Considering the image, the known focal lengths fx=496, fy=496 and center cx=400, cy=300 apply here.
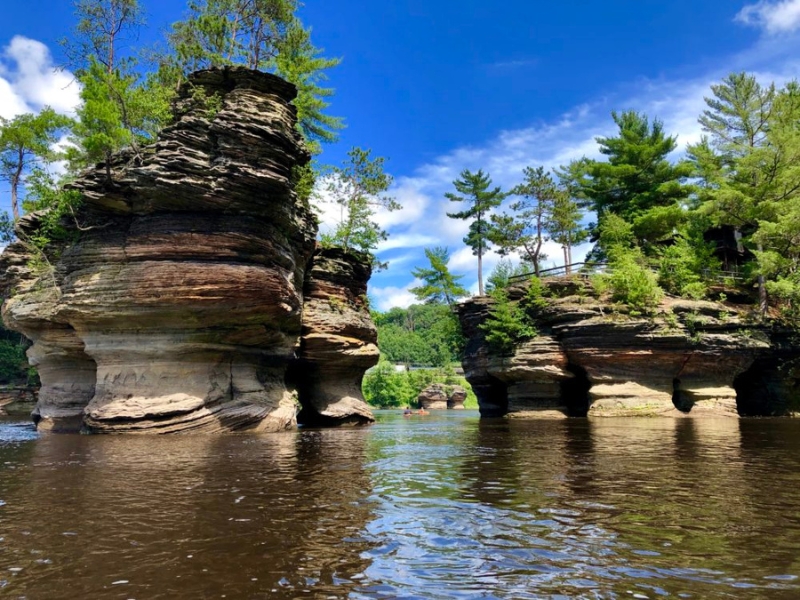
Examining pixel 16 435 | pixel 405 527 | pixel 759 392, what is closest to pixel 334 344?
pixel 16 435

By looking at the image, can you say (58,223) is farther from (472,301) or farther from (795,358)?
(795,358)

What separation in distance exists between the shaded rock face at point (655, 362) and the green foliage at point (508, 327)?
0.70 m

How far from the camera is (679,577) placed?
441 cm

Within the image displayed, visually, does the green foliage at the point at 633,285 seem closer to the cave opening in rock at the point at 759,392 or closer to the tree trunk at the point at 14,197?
the cave opening in rock at the point at 759,392

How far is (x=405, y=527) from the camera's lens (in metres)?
6.32

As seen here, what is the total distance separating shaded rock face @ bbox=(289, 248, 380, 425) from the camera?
27.2 meters

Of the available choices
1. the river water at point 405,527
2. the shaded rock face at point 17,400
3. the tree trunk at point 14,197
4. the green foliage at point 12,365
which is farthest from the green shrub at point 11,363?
the river water at point 405,527

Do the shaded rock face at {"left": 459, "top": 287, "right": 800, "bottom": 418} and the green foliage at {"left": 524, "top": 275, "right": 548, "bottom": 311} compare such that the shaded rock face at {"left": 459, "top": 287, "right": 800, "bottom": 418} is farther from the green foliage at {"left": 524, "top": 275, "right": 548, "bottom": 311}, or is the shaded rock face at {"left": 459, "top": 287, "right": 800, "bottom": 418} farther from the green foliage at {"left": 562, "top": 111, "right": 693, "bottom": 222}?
the green foliage at {"left": 562, "top": 111, "right": 693, "bottom": 222}

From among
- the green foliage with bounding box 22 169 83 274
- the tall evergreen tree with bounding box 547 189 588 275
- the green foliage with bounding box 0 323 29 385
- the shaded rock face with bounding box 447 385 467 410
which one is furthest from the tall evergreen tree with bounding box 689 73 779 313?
the green foliage with bounding box 0 323 29 385

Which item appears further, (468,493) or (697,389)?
(697,389)

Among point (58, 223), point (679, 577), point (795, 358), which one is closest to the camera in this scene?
point (679, 577)

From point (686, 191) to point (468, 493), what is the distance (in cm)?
4254

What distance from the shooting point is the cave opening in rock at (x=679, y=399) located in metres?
31.1

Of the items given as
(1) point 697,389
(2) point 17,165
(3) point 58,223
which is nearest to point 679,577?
(3) point 58,223
